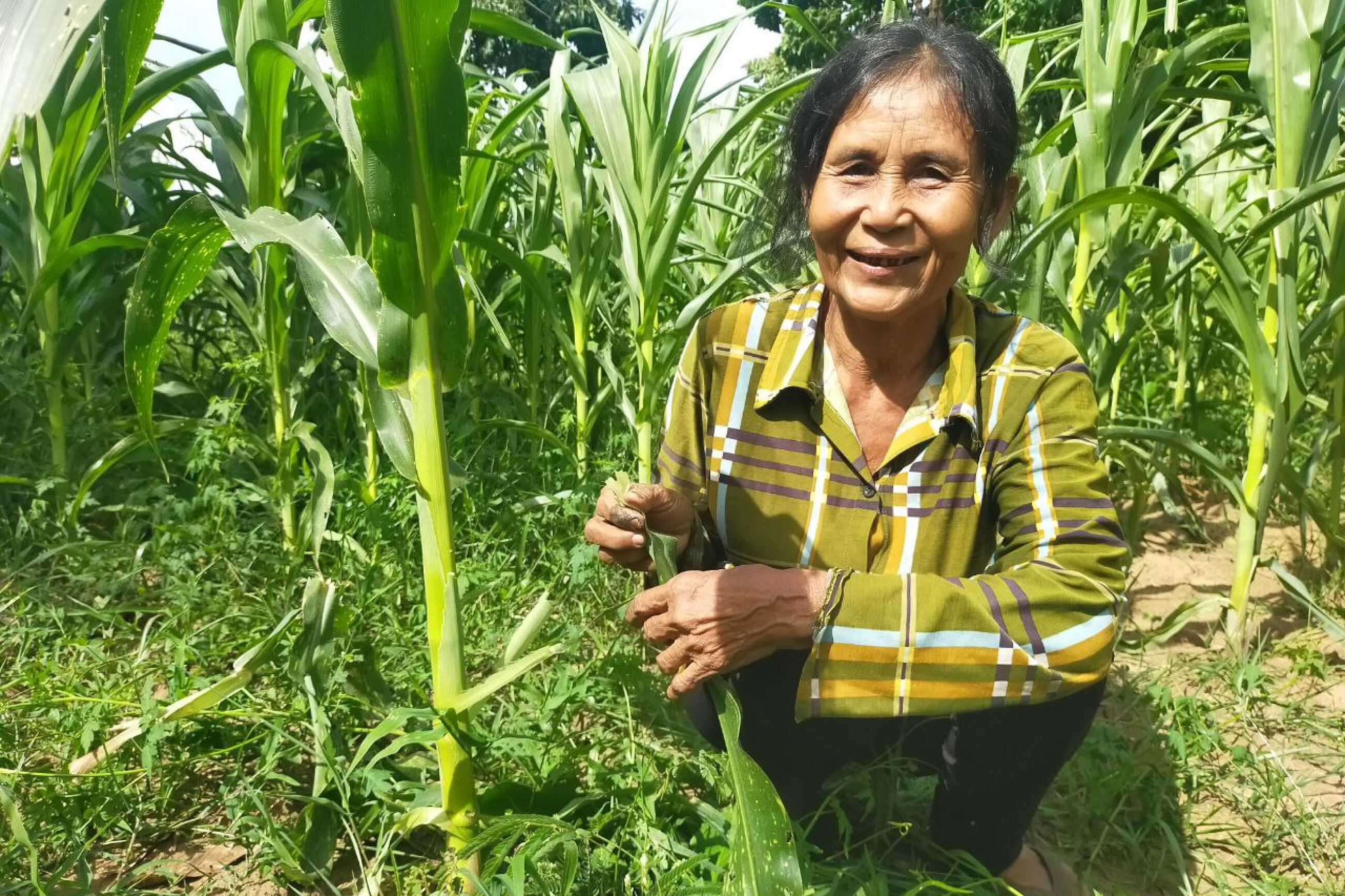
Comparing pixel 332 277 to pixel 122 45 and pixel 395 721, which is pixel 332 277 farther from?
pixel 395 721

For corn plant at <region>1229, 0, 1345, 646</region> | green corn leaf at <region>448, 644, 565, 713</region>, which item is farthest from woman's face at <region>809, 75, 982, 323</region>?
corn plant at <region>1229, 0, 1345, 646</region>

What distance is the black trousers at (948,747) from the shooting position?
4.07 ft

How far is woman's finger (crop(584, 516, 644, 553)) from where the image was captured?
116cm

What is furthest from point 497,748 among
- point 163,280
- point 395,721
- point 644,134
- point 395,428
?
point 644,134

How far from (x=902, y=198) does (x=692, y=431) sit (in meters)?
0.46

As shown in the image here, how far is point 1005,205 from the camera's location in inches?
53.6

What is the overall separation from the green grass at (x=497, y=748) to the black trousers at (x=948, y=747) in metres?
0.06

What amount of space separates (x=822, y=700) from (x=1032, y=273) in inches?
47.9

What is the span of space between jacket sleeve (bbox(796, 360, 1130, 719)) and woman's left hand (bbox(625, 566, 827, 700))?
28 millimetres

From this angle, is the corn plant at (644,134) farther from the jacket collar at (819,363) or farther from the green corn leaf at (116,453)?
the green corn leaf at (116,453)

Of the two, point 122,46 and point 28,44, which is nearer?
point 28,44

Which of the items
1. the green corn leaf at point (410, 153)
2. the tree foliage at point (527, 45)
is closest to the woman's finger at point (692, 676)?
the green corn leaf at point (410, 153)

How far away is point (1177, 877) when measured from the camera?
4.70 feet

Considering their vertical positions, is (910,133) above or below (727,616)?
above
